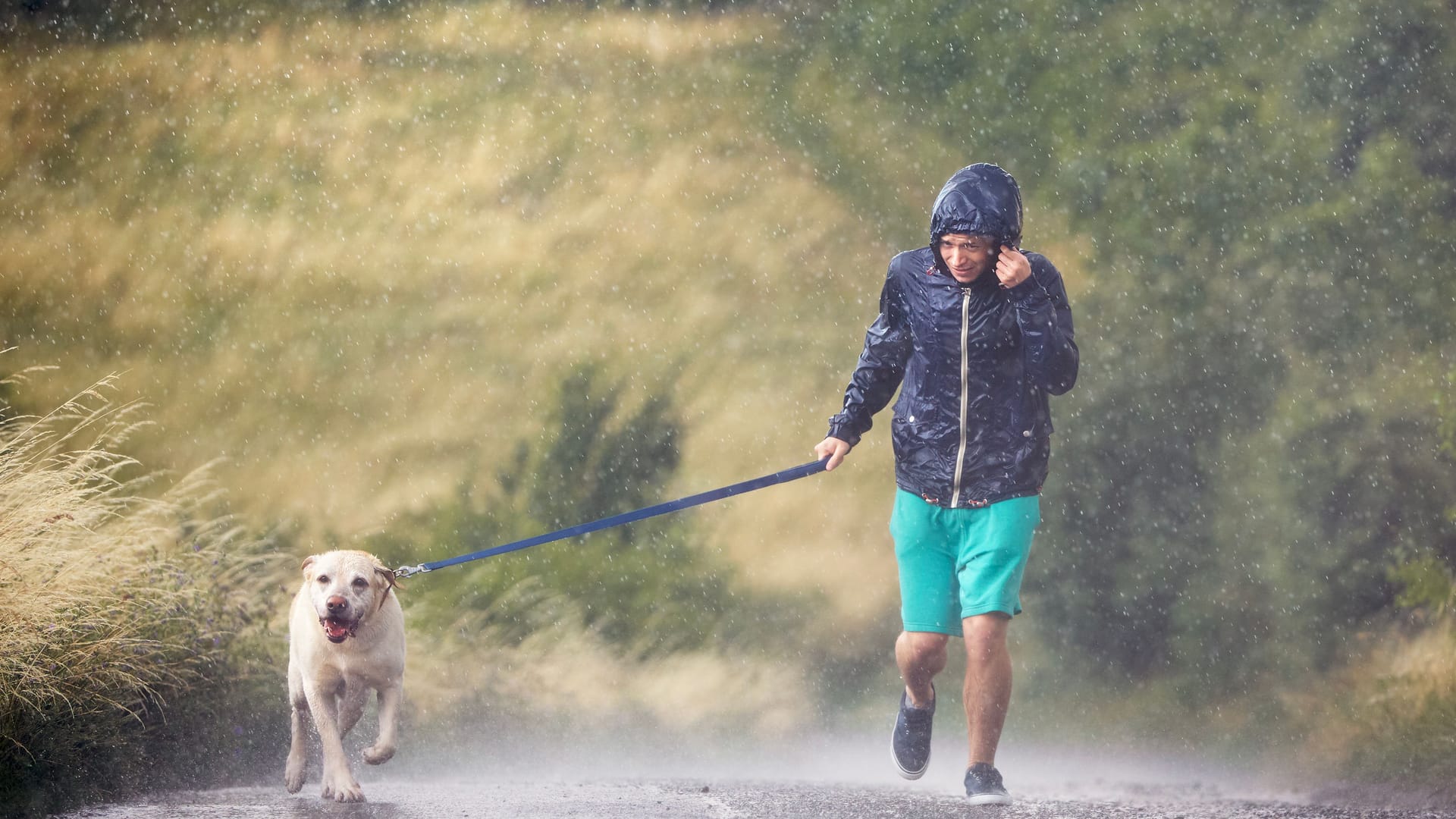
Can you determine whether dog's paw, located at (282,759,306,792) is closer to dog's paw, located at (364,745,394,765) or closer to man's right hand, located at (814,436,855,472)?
dog's paw, located at (364,745,394,765)

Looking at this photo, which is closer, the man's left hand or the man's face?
the man's left hand

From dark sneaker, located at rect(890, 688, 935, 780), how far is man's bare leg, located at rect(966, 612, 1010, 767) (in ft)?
1.29

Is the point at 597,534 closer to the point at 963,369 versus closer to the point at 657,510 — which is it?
the point at 657,510

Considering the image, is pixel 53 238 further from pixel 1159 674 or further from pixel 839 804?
pixel 1159 674

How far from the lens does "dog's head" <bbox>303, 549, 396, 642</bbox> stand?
205 inches

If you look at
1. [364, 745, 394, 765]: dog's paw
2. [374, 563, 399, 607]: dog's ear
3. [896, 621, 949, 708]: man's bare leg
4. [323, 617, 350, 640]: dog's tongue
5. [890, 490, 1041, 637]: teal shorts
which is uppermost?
[890, 490, 1041, 637]: teal shorts

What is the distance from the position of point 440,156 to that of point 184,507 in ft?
9.05

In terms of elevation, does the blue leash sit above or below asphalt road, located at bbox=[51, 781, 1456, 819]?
above

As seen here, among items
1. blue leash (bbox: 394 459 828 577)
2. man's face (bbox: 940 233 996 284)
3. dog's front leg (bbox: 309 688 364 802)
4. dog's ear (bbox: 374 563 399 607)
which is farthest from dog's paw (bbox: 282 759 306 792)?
man's face (bbox: 940 233 996 284)

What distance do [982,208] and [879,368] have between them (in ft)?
2.45

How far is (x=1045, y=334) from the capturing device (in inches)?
200

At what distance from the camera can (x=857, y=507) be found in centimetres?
938

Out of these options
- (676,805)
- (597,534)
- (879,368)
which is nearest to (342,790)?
(676,805)

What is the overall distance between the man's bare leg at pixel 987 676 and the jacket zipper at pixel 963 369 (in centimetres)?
46
